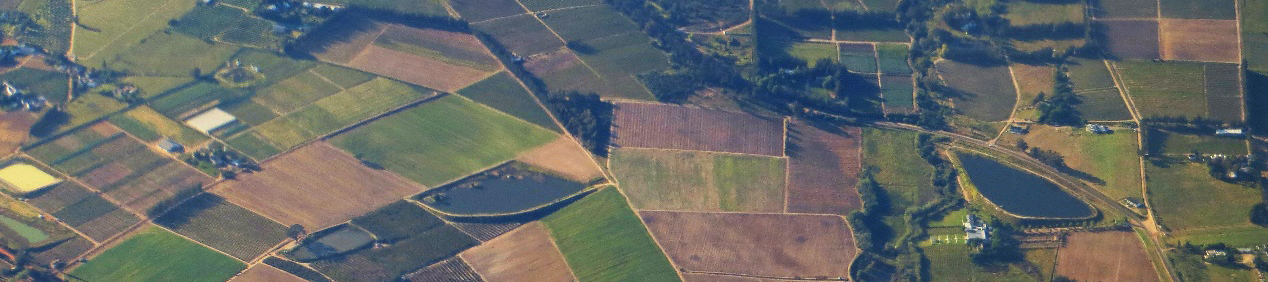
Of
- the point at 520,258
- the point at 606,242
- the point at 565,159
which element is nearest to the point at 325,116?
the point at 565,159

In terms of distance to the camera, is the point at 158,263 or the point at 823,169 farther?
the point at 823,169

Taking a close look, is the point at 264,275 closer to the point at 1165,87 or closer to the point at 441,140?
the point at 441,140

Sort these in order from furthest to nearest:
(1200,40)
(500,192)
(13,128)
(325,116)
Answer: (1200,40)
(325,116)
(13,128)
(500,192)

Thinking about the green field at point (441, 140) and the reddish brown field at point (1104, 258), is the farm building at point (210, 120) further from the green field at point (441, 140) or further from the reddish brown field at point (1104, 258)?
the reddish brown field at point (1104, 258)

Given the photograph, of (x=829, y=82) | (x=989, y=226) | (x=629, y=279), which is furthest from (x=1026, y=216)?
(x=629, y=279)

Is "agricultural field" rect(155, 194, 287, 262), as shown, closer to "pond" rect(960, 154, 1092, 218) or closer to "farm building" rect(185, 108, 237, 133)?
"farm building" rect(185, 108, 237, 133)
